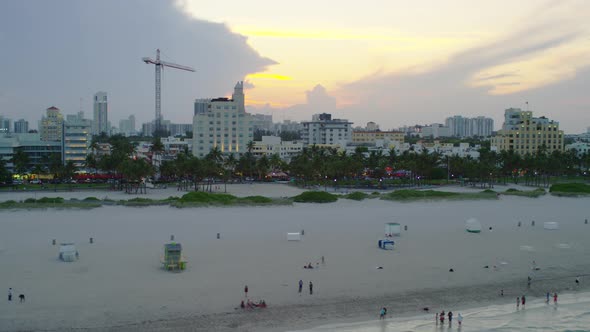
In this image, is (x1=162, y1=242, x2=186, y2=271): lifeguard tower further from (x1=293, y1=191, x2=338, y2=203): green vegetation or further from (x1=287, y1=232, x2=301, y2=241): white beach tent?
(x1=293, y1=191, x2=338, y2=203): green vegetation

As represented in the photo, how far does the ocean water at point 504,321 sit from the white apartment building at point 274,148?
10330cm

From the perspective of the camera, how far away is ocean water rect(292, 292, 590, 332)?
20703mm

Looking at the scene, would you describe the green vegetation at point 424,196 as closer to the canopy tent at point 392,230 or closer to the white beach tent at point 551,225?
the white beach tent at point 551,225

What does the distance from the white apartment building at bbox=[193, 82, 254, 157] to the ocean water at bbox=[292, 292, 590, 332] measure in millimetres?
99723

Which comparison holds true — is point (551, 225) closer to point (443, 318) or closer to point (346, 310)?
point (443, 318)

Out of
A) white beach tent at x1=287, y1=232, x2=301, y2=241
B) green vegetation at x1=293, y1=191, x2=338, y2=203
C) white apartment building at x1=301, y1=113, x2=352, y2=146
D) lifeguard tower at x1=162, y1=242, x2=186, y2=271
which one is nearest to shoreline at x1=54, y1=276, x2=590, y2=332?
lifeguard tower at x1=162, y1=242, x2=186, y2=271

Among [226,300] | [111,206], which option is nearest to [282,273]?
[226,300]

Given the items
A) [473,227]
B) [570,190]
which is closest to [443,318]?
[473,227]

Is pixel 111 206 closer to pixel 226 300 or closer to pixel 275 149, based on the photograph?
Result: pixel 226 300

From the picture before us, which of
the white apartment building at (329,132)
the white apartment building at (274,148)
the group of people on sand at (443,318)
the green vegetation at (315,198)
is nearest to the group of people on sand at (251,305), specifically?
the group of people on sand at (443,318)

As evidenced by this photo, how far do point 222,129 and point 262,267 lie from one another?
306 feet

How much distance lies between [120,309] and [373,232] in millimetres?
23314

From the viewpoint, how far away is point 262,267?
2881 centimetres

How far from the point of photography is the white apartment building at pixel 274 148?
12725 centimetres
